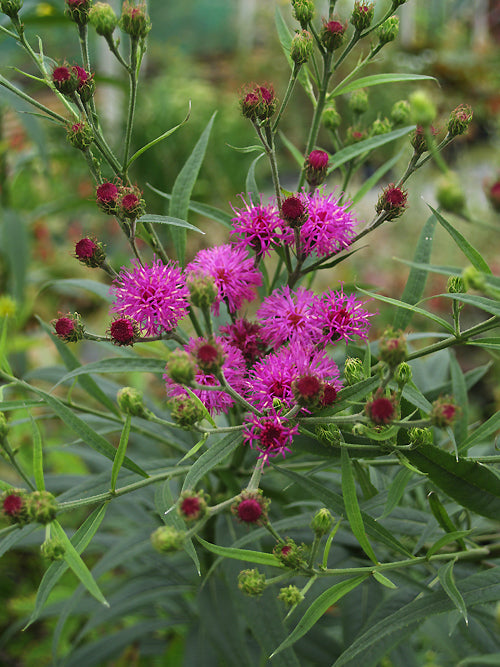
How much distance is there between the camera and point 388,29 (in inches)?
29.5

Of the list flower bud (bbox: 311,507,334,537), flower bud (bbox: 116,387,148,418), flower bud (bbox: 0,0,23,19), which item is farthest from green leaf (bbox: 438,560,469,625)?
flower bud (bbox: 0,0,23,19)

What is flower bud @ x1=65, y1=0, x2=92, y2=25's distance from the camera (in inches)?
27.7

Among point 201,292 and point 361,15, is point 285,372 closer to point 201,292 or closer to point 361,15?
point 201,292

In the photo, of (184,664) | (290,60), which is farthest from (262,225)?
(184,664)

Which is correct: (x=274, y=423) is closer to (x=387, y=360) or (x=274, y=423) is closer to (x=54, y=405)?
(x=387, y=360)

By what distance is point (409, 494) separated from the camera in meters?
1.02

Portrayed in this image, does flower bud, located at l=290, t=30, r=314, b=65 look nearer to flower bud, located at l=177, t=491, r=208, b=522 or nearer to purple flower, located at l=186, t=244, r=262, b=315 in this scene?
purple flower, located at l=186, t=244, r=262, b=315

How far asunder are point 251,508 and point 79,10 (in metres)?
0.60

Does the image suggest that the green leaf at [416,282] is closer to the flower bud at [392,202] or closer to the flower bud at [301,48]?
the flower bud at [392,202]

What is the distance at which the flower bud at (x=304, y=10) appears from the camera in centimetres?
72

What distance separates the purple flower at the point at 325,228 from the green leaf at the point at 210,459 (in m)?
0.22

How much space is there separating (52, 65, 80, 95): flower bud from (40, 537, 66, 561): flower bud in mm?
A: 471

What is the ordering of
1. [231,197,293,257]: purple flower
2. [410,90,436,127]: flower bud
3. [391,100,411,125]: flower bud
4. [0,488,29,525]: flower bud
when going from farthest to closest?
[391,100,411,125]: flower bud
[231,197,293,257]: purple flower
[0,488,29,525]: flower bud
[410,90,436,127]: flower bud

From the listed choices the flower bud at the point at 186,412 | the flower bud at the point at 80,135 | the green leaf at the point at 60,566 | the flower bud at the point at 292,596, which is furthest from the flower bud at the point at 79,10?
the flower bud at the point at 292,596
